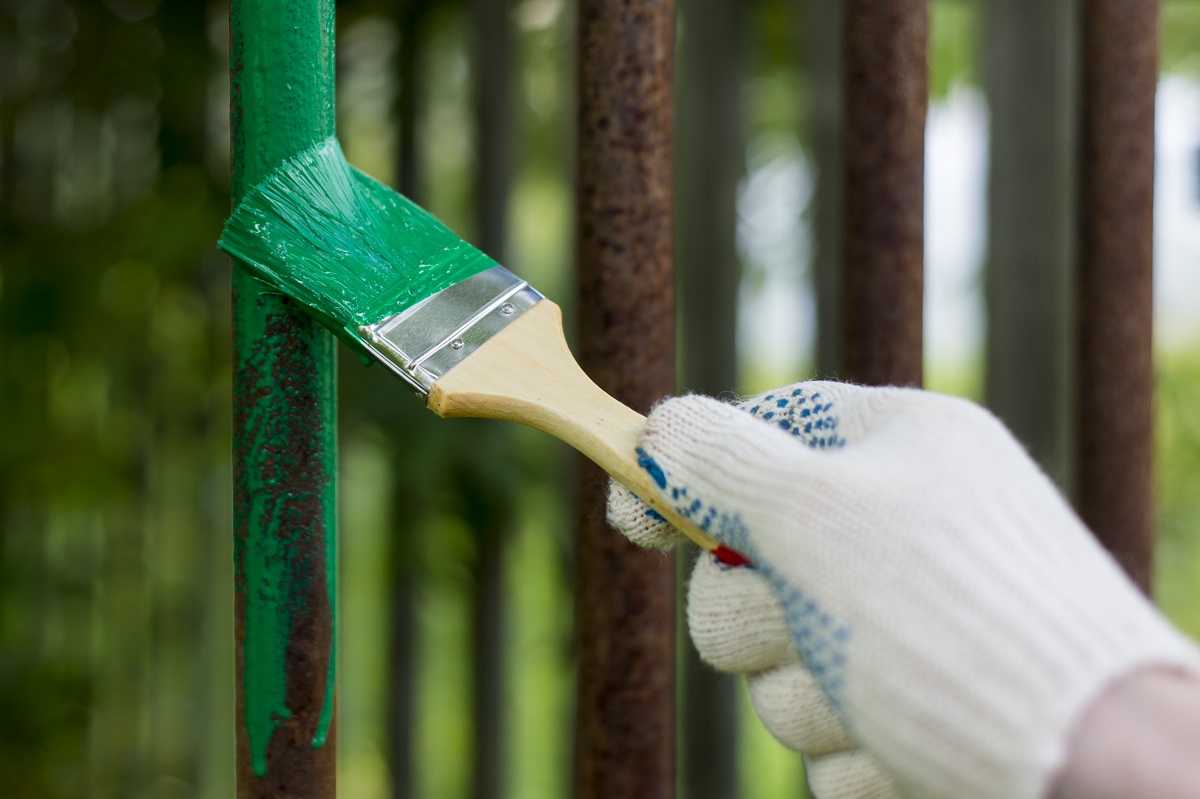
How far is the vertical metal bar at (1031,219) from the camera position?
4.23 feet

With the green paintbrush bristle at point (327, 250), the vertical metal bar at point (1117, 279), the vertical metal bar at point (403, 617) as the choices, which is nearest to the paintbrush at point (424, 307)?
the green paintbrush bristle at point (327, 250)

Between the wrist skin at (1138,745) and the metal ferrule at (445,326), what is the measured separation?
41 cm

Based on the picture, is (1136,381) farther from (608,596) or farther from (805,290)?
(608,596)

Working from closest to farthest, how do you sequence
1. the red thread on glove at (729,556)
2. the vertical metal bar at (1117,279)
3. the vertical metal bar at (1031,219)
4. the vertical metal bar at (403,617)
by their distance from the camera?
the red thread on glove at (729,556)
the vertical metal bar at (1117,279)
the vertical metal bar at (1031,219)
the vertical metal bar at (403,617)

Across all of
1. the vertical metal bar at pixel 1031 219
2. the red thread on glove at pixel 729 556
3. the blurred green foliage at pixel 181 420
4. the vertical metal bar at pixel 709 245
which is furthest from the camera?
the blurred green foliage at pixel 181 420

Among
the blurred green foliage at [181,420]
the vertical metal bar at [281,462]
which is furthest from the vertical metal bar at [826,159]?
the vertical metal bar at [281,462]

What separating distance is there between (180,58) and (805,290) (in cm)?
99

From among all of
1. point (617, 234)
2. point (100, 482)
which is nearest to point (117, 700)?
point (100, 482)

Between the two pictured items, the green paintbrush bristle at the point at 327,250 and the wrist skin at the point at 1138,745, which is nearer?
the wrist skin at the point at 1138,745

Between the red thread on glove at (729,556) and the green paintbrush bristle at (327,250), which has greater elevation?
the green paintbrush bristle at (327,250)

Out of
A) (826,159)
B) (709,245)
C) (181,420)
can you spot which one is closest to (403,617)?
(181,420)

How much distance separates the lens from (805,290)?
1.41m

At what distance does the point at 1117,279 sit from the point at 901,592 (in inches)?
28.6

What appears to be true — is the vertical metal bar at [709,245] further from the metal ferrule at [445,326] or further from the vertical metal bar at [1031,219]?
the metal ferrule at [445,326]
